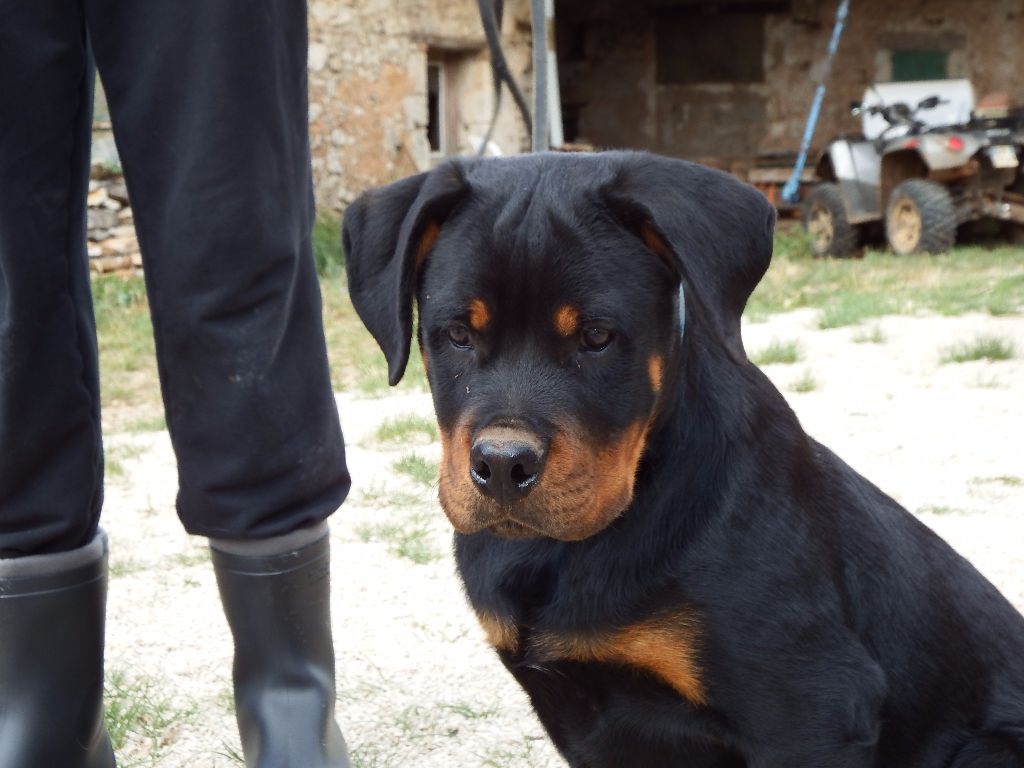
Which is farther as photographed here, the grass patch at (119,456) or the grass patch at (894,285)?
the grass patch at (894,285)

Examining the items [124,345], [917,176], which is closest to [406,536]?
[124,345]

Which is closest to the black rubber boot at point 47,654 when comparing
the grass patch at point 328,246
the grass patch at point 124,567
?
the grass patch at point 124,567

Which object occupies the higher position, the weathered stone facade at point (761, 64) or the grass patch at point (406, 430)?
the weathered stone facade at point (761, 64)

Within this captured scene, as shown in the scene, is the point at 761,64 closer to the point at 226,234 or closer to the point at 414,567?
the point at 414,567

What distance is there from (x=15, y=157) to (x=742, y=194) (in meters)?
1.07

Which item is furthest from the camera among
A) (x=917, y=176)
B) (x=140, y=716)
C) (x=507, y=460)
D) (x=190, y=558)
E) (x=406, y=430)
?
(x=917, y=176)

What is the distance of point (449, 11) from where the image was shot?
1258cm

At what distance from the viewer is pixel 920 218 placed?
11.7m

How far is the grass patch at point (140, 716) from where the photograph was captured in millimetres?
2637

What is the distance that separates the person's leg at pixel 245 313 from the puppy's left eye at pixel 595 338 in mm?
433

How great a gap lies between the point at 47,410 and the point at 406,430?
11.0ft

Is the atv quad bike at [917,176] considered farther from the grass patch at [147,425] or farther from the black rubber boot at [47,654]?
the black rubber boot at [47,654]

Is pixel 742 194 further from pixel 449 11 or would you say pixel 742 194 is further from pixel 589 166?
pixel 449 11

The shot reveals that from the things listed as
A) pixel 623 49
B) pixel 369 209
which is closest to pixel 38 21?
pixel 369 209
